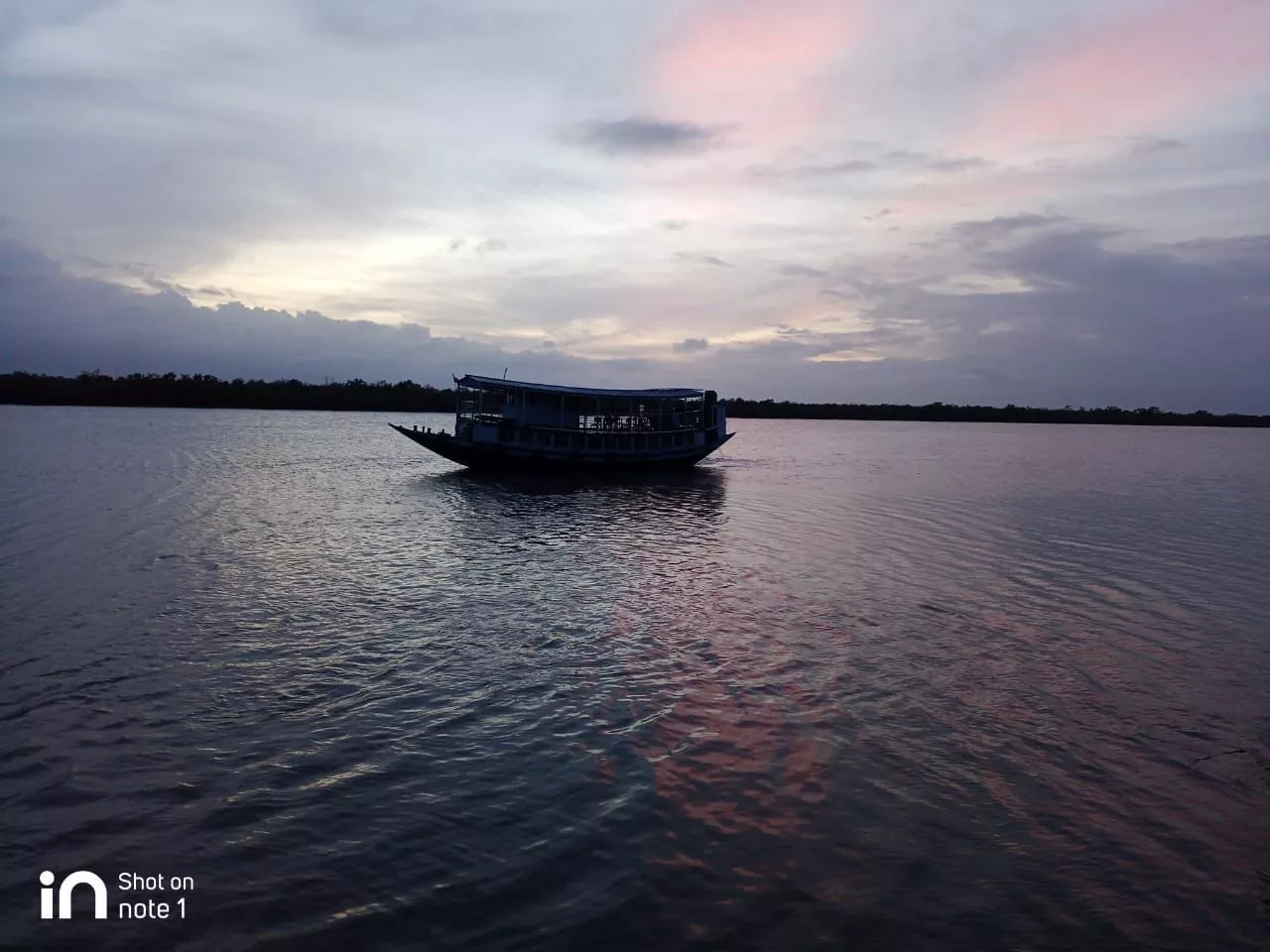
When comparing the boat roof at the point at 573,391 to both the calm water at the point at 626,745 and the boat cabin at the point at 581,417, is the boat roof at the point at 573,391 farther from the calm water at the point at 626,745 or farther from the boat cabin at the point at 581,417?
the calm water at the point at 626,745

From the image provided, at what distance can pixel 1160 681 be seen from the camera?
12.5m

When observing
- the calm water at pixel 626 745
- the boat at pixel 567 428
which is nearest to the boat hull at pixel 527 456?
the boat at pixel 567 428

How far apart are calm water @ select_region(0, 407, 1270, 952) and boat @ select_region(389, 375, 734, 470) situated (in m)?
18.4

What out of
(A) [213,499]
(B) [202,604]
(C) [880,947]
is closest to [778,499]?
(A) [213,499]

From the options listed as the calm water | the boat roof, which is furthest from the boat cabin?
the calm water

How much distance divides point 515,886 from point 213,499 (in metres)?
27.7

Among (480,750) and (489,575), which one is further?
(489,575)

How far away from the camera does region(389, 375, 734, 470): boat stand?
40625 millimetres

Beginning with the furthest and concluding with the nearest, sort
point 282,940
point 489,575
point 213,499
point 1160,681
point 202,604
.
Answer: point 213,499 < point 489,575 < point 202,604 < point 1160,681 < point 282,940

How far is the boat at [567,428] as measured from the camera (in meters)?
40.6

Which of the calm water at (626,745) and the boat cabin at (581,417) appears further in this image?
the boat cabin at (581,417)

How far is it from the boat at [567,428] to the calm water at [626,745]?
18431 mm

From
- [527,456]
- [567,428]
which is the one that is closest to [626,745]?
[527,456]

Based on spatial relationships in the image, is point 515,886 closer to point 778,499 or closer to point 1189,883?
point 1189,883
